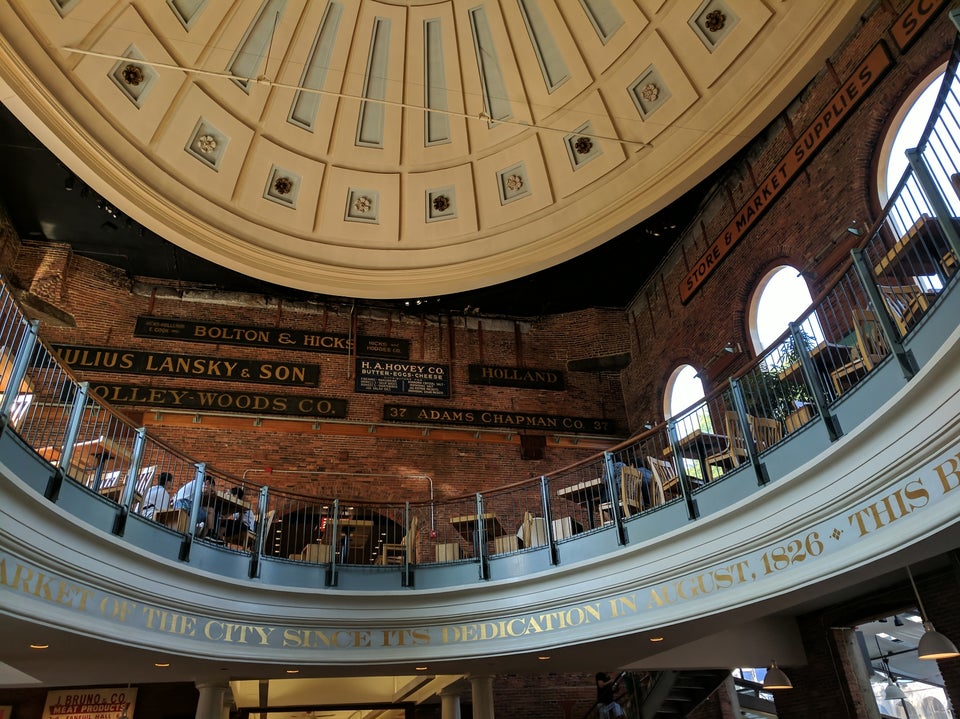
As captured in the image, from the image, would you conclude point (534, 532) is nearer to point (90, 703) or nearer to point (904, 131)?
point (904, 131)

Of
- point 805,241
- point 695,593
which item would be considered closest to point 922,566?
point 695,593

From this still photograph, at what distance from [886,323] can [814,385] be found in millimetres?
1084

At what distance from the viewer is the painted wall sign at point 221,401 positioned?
1425 cm

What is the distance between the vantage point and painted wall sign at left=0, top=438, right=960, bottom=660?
202 inches

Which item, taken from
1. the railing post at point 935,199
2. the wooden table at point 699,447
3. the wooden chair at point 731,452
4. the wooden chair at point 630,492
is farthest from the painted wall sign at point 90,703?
the railing post at point 935,199

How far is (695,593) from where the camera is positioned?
7270mm

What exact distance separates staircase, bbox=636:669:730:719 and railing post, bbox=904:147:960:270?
9.11 metres

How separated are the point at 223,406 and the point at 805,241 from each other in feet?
37.7

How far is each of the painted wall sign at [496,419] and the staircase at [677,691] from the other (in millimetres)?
5790

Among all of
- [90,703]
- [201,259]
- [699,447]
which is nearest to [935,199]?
[699,447]

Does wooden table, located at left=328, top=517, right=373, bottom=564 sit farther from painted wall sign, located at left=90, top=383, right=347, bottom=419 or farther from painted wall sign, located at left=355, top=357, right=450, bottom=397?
painted wall sign, located at left=355, top=357, right=450, bottom=397

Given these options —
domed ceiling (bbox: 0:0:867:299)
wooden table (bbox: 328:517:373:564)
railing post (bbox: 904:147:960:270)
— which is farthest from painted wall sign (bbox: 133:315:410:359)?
railing post (bbox: 904:147:960:270)

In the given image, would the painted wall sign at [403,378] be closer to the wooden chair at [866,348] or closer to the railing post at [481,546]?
the railing post at [481,546]

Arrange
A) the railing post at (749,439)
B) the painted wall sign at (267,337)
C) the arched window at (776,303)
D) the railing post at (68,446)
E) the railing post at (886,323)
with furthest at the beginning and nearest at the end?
1. the painted wall sign at (267,337)
2. the arched window at (776,303)
3. the railing post at (749,439)
4. the railing post at (68,446)
5. the railing post at (886,323)
